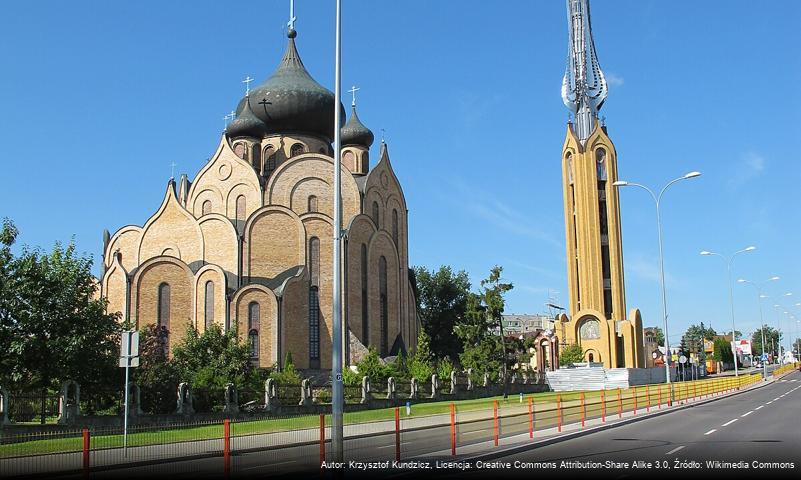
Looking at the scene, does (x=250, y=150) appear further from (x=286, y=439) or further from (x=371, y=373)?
(x=286, y=439)

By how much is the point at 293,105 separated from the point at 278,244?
12.1m

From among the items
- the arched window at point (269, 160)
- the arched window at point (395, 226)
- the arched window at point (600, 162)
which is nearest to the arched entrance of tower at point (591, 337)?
the arched window at point (600, 162)

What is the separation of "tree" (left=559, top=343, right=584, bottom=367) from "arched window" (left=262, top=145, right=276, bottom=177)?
28703 millimetres

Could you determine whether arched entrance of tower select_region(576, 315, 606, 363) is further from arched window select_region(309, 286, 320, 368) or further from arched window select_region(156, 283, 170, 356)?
arched window select_region(156, 283, 170, 356)

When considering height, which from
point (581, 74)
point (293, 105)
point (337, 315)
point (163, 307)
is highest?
point (581, 74)

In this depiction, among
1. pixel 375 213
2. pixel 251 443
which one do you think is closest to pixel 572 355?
pixel 375 213

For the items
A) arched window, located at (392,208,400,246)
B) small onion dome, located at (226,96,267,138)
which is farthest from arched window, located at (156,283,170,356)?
arched window, located at (392,208,400,246)

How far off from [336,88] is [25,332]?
1772 cm

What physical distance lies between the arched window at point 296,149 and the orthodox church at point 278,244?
0.25ft

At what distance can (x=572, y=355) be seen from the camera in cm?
6538

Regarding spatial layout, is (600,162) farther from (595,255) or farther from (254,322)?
(254,322)

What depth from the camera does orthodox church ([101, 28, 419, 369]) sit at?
46.3 m

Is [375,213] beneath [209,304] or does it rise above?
above

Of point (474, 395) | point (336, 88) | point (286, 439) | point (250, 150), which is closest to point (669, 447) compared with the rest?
point (286, 439)
